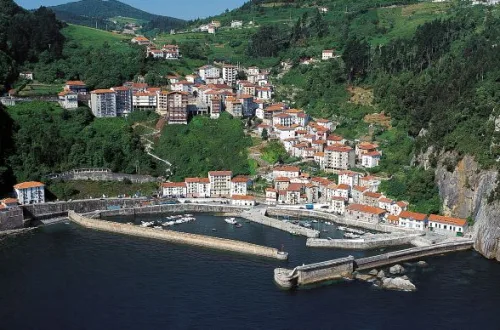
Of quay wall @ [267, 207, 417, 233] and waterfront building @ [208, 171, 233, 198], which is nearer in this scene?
quay wall @ [267, 207, 417, 233]

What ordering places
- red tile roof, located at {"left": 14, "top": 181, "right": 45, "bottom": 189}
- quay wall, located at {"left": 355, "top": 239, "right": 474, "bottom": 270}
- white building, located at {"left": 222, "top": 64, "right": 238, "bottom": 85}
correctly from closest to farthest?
quay wall, located at {"left": 355, "top": 239, "right": 474, "bottom": 270}, red tile roof, located at {"left": 14, "top": 181, "right": 45, "bottom": 189}, white building, located at {"left": 222, "top": 64, "right": 238, "bottom": 85}

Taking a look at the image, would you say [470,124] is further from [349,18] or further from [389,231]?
[349,18]

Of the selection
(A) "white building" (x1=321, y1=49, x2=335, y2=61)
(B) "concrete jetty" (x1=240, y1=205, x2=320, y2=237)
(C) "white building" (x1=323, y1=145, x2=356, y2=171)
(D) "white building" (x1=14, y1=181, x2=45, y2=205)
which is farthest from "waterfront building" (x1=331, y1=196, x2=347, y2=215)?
(A) "white building" (x1=321, y1=49, x2=335, y2=61)

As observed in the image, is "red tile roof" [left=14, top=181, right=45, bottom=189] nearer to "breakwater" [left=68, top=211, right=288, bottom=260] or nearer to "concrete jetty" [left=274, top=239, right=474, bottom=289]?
"breakwater" [left=68, top=211, right=288, bottom=260]

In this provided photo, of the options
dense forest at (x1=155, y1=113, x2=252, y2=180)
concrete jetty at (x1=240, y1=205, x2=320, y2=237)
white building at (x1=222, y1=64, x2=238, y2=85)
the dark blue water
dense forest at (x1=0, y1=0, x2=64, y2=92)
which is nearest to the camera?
the dark blue water

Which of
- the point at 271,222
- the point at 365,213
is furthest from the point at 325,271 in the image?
the point at 365,213

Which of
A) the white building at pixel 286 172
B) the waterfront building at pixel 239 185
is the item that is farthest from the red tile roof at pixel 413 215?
the waterfront building at pixel 239 185

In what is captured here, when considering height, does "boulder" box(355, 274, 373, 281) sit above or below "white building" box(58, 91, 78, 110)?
below

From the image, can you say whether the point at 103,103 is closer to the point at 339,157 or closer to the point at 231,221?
the point at 231,221
